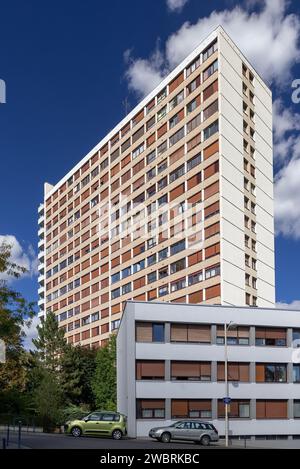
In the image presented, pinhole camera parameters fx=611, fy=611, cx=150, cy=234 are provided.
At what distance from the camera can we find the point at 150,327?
1763 inches

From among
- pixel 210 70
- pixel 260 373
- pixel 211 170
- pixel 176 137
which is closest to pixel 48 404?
pixel 260 373

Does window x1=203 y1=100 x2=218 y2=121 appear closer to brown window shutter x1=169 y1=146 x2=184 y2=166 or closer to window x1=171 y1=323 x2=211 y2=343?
brown window shutter x1=169 y1=146 x2=184 y2=166

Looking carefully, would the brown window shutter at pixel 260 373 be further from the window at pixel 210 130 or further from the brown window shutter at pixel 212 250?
the window at pixel 210 130

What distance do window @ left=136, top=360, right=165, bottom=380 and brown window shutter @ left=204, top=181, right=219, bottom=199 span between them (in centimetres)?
2590

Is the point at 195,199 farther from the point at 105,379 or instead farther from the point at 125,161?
the point at 105,379

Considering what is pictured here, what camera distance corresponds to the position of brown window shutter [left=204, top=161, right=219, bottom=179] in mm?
65844

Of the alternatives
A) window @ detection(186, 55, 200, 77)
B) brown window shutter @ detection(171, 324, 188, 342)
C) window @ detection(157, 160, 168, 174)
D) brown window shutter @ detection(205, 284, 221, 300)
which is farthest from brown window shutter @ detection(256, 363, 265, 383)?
window @ detection(186, 55, 200, 77)

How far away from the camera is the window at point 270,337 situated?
47.7 metres

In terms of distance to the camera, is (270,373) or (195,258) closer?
(270,373)

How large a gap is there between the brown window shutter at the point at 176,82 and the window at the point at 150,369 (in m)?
41.6

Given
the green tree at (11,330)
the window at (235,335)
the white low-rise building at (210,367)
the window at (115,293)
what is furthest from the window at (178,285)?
the green tree at (11,330)

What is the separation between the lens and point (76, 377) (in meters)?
71.5

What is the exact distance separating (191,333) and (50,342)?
113ft

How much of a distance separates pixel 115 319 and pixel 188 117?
100 feet
